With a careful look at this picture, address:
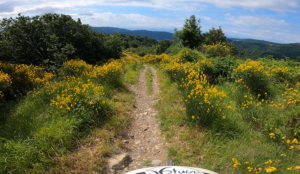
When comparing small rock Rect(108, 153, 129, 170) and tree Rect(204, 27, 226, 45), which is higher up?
tree Rect(204, 27, 226, 45)

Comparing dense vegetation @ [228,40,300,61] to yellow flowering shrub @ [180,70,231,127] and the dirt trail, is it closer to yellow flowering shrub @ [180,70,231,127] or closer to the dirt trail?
yellow flowering shrub @ [180,70,231,127]

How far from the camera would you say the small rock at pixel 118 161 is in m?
3.09

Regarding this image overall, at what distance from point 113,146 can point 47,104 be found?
7.69ft

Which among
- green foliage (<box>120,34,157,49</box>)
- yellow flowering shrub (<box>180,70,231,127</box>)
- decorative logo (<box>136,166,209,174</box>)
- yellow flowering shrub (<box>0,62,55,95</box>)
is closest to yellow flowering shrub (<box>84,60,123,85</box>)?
yellow flowering shrub (<box>0,62,55,95</box>)

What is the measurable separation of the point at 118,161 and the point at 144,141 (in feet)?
3.09

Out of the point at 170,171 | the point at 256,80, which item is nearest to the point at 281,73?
the point at 256,80

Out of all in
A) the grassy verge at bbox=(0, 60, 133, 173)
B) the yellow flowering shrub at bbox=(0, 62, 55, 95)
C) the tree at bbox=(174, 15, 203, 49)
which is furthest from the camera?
the tree at bbox=(174, 15, 203, 49)

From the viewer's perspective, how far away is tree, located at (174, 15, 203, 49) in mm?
17875

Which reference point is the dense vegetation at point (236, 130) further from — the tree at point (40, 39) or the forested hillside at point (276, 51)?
the tree at point (40, 39)

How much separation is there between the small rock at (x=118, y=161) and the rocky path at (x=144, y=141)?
3.1 inches

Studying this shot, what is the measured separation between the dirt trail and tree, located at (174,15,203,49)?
537 inches

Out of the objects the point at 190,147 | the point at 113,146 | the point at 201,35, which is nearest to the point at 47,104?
the point at 113,146

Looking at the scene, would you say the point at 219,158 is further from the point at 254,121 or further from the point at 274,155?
the point at 254,121

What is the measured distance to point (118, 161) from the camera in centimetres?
318
